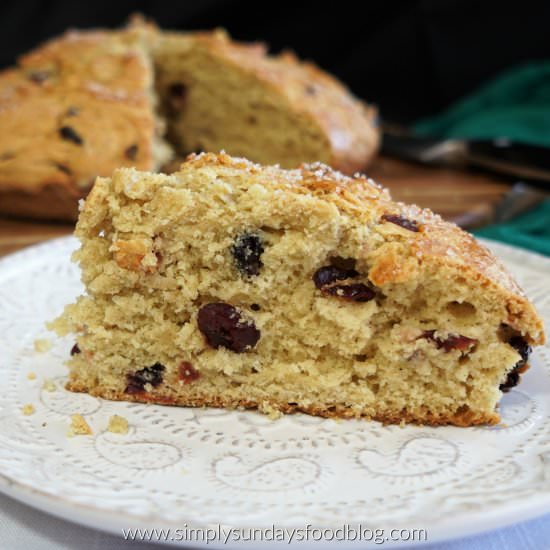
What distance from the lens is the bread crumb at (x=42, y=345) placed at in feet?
9.46

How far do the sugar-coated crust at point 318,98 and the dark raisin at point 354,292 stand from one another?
2871 mm

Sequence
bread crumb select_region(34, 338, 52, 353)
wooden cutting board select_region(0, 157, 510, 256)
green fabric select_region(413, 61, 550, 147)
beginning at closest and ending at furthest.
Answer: bread crumb select_region(34, 338, 52, 353) < wooden cutting board select_region(0, 157, 510, 256) < green fabric select_region(413, 61, 550, 147)

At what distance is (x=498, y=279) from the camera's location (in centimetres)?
245

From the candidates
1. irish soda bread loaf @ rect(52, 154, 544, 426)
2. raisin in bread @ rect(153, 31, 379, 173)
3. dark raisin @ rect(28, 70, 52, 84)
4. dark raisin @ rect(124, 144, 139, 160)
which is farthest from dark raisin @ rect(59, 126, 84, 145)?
irish soda bread loaf @ rect(52, 154, 544, 426)

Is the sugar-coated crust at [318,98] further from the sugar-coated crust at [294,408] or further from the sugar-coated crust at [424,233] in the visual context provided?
the sugar-coated crust at [294,408]

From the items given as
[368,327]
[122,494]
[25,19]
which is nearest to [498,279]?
[368,327]

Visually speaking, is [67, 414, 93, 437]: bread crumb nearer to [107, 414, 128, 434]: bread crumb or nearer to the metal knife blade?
[107, 414, 128, 434]: bread crumb

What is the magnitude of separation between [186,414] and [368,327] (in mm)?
643

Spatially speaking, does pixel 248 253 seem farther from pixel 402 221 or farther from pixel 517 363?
pixel 517 363

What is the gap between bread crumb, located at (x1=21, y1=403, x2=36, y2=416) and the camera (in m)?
2.46

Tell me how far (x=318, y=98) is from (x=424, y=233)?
3187mm

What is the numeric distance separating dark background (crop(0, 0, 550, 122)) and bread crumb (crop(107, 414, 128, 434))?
567 centimetres

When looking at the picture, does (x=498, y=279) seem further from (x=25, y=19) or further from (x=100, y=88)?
(x=25, y=19)

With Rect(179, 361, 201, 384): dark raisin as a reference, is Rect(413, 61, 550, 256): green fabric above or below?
above
